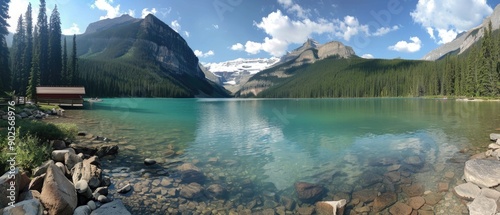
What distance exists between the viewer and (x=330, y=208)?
11008 mm

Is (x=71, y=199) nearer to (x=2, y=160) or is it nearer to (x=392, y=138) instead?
(x=2, y=160)

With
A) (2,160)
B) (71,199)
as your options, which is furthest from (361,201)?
(2,160)

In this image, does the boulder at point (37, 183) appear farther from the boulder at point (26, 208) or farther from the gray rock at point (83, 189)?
the boulder at point (26, 208)

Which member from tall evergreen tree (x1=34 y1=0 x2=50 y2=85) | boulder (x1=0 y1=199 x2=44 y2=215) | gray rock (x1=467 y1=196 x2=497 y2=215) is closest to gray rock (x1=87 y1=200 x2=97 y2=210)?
boulder (x1=0 y1=199 x2=44 y2=215)

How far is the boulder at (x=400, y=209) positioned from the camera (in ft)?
36.4

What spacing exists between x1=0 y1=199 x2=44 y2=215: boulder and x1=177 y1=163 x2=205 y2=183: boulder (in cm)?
696

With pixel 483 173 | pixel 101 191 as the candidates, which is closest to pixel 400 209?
pixel 483 173

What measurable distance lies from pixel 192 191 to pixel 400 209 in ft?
30.9

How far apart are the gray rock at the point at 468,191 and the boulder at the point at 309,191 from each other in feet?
20.2

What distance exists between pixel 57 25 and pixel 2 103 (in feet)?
247

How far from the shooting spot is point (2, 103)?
3734 centimetres

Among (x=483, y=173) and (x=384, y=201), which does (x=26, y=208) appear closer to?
(x=384, y=201)

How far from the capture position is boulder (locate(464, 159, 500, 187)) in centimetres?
1245

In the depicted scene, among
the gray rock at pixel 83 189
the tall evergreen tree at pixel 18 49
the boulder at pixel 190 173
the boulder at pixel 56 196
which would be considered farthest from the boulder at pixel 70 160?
the tall evergreen tree at pixel 18 49
